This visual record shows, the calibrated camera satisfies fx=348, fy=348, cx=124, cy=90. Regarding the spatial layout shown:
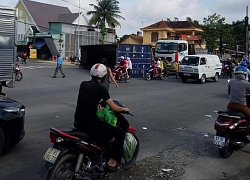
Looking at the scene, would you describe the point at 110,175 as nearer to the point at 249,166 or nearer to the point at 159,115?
the point at 249,166

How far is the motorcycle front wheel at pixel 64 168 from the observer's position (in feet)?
13.4

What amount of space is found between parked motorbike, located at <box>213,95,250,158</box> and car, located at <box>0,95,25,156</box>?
3434mm

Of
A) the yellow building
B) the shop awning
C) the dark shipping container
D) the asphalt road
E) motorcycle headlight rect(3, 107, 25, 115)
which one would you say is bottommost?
the asphalt road

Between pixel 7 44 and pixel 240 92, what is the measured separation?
957 centimetres

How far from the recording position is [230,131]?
20.3 ft

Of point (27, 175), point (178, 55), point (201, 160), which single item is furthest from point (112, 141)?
Answer: point (178, 55)

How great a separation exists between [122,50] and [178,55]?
611cm

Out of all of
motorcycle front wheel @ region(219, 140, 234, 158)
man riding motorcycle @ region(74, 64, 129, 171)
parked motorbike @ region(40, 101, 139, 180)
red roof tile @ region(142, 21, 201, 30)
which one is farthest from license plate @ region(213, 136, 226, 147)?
red roof tile @ region(142, 21, 201, 30)

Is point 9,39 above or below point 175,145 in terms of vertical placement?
above

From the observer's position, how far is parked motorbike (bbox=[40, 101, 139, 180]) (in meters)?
4.16

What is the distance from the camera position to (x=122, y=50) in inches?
995

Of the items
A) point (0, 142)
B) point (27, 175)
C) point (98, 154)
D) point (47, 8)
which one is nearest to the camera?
point (98, 154)

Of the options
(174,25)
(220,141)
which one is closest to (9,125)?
(220,141)

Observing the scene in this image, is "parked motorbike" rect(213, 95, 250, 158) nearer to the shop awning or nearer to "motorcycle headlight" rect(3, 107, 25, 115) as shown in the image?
"motorcycle headlight" rect(3, 107, 25, 115)
